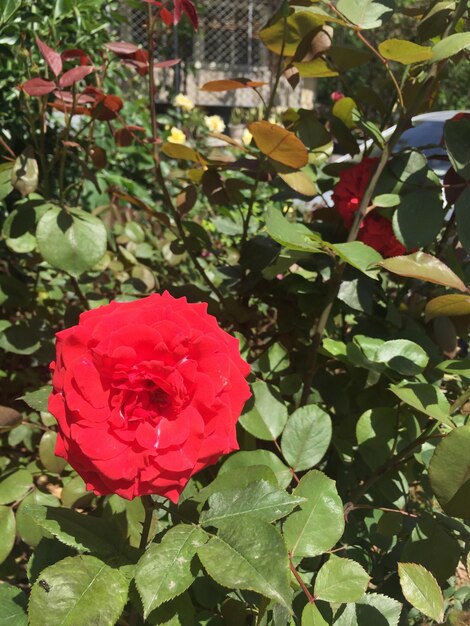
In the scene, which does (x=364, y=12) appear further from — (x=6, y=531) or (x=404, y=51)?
(x=6, y=531)

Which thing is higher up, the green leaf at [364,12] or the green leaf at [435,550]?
the green leaf at [364,12]

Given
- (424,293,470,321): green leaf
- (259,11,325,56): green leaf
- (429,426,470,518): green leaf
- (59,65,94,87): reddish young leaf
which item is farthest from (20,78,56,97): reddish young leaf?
(429,426,470,518): green leaf

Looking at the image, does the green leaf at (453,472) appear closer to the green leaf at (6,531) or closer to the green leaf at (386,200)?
the green leaf at (386,200)

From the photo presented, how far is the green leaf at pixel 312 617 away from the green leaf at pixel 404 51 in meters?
0.68

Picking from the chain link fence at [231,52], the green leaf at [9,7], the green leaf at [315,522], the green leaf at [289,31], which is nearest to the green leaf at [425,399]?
the green leaf at [315,522]

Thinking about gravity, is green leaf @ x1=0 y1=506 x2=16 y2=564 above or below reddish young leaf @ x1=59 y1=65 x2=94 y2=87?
below

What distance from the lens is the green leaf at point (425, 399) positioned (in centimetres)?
68

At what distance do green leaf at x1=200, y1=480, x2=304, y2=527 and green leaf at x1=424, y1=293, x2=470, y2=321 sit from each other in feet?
0.94

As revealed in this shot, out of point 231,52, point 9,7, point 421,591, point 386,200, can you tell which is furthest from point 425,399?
point 231,52

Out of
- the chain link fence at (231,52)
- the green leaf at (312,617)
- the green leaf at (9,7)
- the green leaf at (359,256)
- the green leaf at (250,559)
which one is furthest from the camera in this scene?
the chain link fence at (231,52)

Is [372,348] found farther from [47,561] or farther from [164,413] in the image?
[47,561]

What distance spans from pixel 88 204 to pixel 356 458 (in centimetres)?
185

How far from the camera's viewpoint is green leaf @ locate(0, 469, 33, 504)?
1.01 m

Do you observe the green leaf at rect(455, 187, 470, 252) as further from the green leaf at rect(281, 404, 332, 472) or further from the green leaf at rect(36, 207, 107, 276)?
the green leaf at rect(36, 207, 107, 276)
